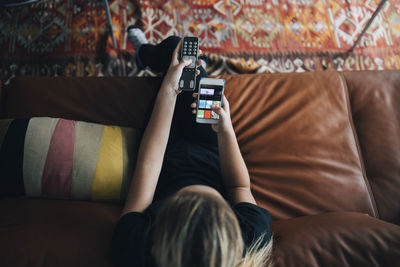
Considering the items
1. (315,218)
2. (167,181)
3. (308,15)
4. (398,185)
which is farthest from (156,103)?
(308,15)

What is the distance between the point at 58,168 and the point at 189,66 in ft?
1.67

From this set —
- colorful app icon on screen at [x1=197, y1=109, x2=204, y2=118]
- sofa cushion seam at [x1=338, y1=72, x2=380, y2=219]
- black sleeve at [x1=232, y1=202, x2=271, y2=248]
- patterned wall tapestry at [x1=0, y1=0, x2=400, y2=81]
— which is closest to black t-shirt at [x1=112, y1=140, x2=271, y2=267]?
black sleeve at [x1=232, y1=202, x2=271, y2=248]

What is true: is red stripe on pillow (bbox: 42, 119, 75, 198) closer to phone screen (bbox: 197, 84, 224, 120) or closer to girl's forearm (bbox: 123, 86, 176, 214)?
girl's forearm (bbox: 123, 86, 176, 214)

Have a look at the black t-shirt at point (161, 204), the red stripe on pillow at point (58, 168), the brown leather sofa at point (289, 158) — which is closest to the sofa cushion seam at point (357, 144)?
the brown leather sofa at point (289, 158)

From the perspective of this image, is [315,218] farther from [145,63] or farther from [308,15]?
[308,15]

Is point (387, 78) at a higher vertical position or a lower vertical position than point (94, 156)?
higher

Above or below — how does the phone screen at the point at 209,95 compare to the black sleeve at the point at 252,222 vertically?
above

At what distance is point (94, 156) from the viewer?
777 mm

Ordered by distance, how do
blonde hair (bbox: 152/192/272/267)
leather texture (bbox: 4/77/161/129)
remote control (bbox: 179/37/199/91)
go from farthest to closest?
leather texture (bbox: 4/77/161/129), remote control (bbox: 179/37/199/91), blonde hair (bbox: 152/192/272/267)

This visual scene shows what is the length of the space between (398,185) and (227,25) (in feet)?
3.60

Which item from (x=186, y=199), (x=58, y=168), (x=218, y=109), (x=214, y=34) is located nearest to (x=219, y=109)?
(x=218, y=109)

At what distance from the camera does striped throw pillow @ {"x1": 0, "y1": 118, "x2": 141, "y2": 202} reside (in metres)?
0.74

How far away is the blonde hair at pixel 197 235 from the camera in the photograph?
455mm

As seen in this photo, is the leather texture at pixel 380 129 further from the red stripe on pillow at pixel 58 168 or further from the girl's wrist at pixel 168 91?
the red stripe on pillow at pixel 58 168
